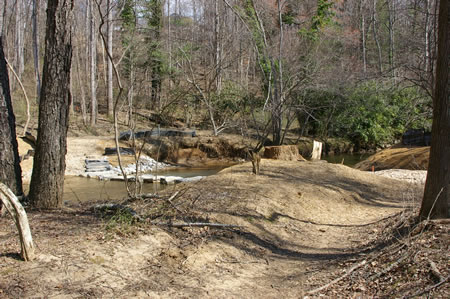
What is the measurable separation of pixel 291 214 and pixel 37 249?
413 centimetres

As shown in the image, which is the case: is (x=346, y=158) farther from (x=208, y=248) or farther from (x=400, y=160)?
(x=208, y=248)

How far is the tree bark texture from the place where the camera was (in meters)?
5.49

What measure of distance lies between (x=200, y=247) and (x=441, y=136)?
10.1 feet

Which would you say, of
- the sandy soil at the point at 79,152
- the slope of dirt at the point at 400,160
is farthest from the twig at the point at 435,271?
the sandy soil at the point at 79,152

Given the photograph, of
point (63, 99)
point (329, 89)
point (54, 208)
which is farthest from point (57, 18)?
point (329, 89)

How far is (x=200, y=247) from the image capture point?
4992 millimetres

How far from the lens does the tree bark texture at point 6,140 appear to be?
18.0ft

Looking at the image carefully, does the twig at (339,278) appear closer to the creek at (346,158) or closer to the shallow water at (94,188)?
the shallow water at (94,188)

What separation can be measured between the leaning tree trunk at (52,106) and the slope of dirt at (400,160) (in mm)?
10707

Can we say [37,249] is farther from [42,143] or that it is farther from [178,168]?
[178,168]

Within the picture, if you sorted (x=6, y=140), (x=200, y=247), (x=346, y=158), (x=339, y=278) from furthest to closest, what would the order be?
1. (x=346, y=158)
2. (x=6, y=140)
3. (x=200, y=247)
4. (x=339, y=278)

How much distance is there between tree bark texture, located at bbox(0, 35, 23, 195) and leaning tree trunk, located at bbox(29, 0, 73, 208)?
30 cm

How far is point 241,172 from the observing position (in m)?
9.32

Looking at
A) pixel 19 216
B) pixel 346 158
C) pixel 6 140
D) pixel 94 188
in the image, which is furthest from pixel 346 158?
pixel 19 216
